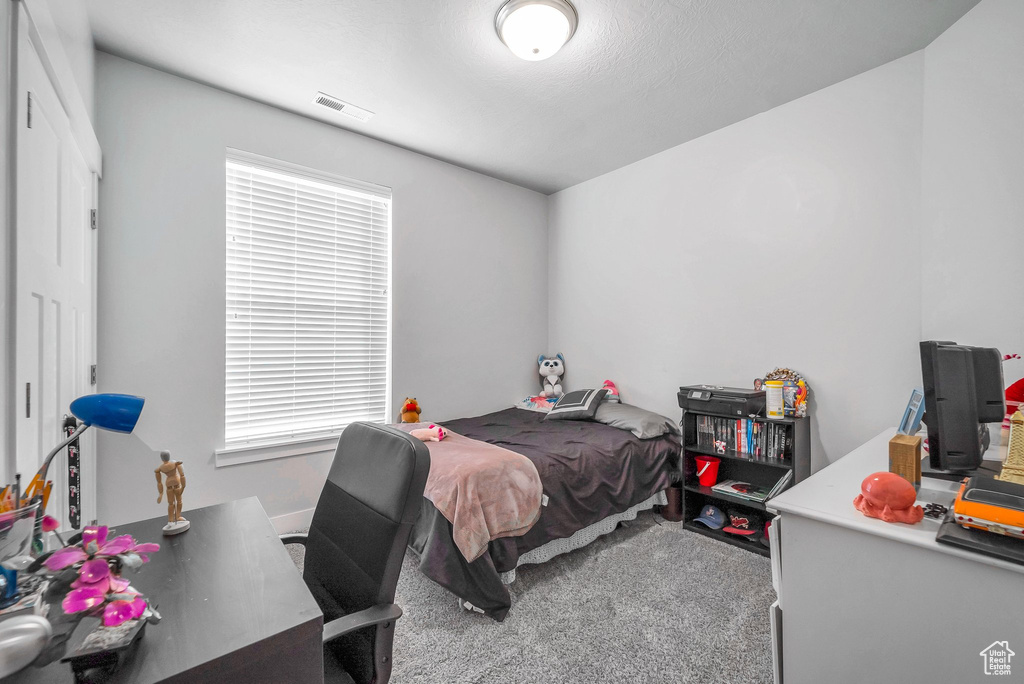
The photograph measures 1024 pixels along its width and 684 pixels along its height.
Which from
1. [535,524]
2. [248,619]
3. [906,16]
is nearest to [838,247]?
[906,16]

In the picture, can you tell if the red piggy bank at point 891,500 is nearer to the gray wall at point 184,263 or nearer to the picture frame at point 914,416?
the picture frame at point 914,416

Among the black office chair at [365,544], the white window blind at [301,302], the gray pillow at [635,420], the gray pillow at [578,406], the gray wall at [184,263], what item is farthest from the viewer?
the gray pillow at [578,406]

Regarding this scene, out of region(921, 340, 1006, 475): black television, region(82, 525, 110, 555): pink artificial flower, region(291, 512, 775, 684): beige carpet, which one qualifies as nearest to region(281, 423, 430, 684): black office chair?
region(82, 525, 110, 555): pink artificial flower

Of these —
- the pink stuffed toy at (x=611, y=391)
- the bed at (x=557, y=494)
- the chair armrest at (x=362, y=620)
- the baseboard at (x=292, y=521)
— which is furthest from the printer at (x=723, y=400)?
the baseboard at (x=292, y=521)

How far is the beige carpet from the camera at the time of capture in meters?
1.61

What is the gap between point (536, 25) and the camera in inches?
76.4

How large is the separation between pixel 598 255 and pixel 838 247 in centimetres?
179

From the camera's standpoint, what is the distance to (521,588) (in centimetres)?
217

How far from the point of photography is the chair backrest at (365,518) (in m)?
1.04

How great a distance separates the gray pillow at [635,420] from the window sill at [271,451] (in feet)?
6.22

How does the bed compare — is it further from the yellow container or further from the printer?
the yellow container

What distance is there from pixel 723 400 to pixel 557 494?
122 centimetres

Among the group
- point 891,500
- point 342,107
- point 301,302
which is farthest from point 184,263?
point 891,500

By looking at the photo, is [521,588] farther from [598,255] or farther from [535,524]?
[598,255]
